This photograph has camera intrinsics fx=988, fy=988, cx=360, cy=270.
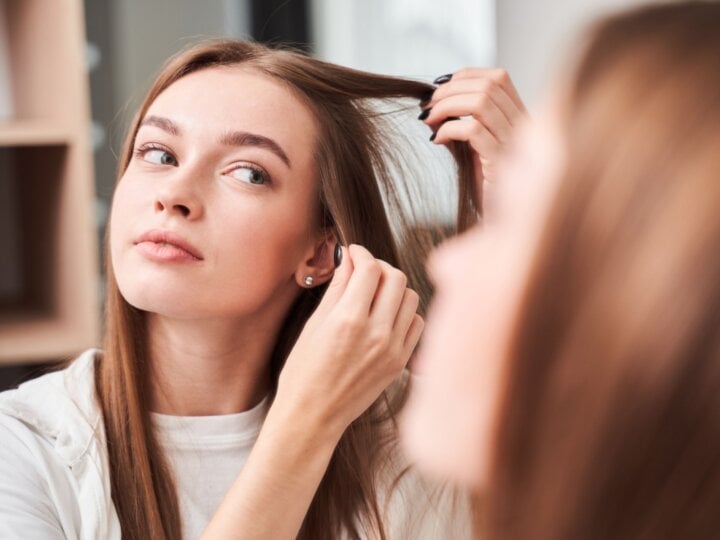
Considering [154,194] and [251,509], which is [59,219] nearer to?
[154,194]

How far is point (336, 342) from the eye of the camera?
3.29ft

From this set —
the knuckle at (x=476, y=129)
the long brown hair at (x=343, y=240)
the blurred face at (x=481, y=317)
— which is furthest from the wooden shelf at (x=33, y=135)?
the blurred face at (x=481, y=317)

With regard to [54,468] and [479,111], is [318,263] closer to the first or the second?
[479,111]

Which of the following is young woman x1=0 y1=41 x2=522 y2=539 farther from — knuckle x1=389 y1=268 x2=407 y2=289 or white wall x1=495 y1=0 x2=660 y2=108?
white wall x1=495 y1=0 x2=660 y2=108

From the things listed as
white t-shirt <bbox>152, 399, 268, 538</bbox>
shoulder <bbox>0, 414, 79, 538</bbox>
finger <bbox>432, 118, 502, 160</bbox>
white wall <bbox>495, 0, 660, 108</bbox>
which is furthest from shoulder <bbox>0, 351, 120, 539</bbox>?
white wall <bbox>495, 0, 660, 108</bbox>

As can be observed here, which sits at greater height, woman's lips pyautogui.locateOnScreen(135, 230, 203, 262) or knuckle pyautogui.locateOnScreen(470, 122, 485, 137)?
knuckle pyautogui.locateOnScreen(470, 122, 485, 137)

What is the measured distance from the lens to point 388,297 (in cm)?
104

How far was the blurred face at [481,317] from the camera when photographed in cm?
50

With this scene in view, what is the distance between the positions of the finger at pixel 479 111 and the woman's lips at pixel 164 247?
365 millimetres

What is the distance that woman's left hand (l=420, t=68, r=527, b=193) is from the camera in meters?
1.23

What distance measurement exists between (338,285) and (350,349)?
86 millimetres

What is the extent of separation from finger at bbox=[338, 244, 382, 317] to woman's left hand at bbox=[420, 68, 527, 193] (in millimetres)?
267

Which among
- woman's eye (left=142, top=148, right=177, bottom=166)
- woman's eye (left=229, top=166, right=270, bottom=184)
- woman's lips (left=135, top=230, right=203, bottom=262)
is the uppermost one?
woman's eye (left=142, top=148, right=177, bottom=166)

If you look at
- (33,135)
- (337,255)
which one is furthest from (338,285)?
(33,135)
